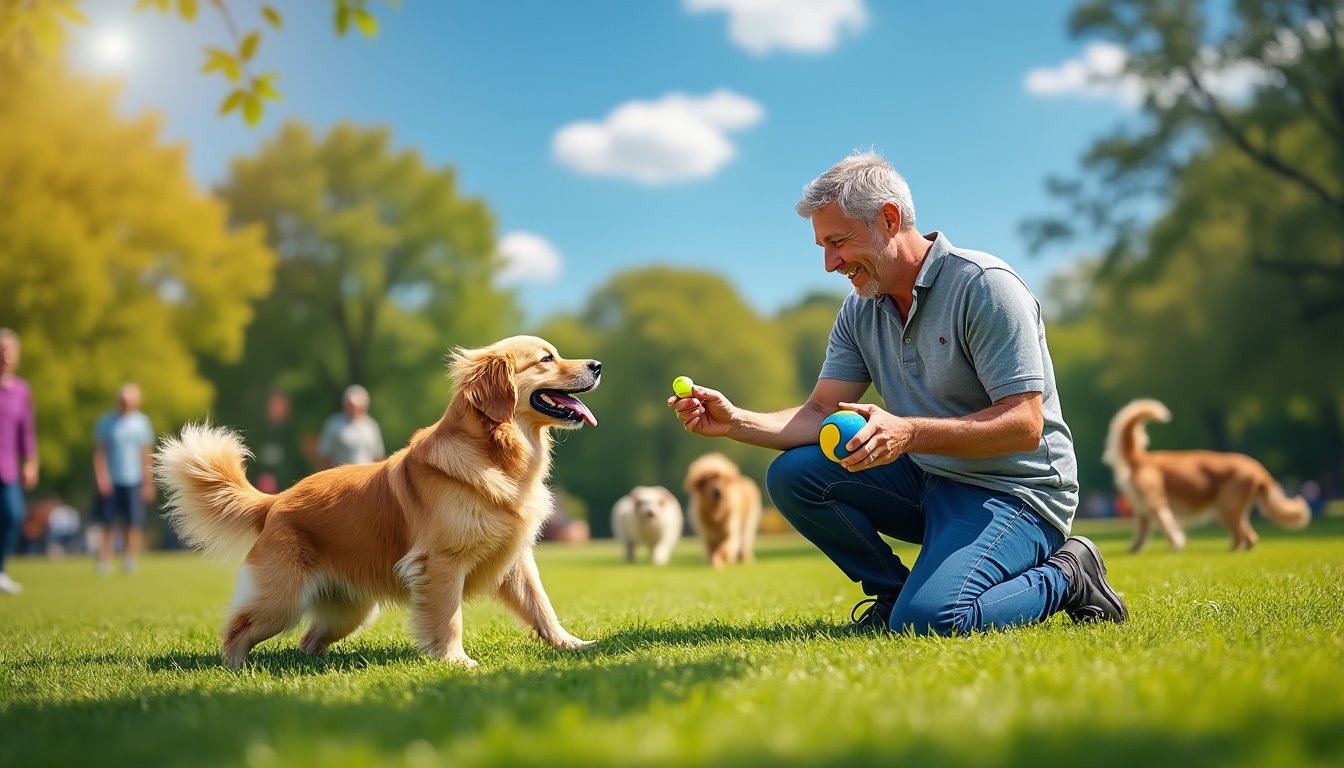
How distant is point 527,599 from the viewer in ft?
15.7

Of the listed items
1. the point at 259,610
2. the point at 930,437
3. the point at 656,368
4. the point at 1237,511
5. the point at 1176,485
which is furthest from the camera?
the point at 656,368

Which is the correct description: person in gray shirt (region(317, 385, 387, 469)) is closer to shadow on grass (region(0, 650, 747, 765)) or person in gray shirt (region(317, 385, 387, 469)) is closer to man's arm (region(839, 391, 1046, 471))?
shadow on grass (region(0, 650, 747, 765))

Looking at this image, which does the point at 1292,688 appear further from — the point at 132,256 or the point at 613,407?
the point at 613,407

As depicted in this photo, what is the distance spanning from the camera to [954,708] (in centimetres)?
247

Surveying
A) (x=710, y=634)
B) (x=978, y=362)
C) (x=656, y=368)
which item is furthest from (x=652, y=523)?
(x=656, y=368)

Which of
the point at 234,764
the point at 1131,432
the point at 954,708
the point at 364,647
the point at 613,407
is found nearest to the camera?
the point at 234,764

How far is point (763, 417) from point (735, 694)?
87.8 inches

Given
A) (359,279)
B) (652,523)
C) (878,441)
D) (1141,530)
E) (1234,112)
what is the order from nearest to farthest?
(878,441)
(1141,530)
(652,523)
(1234,112)
(359,279)

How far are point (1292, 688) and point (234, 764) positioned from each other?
2.54 meters

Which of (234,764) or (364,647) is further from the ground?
(234,764)

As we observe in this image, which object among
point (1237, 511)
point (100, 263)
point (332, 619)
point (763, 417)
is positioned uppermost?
point (100, 263)

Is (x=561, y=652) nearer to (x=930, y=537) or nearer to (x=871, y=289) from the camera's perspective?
(x=930, y=537)

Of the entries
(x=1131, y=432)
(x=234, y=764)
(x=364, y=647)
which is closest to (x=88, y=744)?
(x=234, y=764)

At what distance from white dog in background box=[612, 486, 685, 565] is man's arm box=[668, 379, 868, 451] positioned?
9844 millimetres
